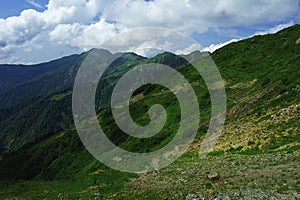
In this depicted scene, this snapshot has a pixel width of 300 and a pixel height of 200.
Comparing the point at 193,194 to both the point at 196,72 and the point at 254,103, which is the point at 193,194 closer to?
the point at 254,103

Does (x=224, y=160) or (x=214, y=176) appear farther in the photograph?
(x=224, y=160)

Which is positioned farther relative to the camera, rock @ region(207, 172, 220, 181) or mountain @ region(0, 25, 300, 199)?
rock @ region(207, 172, 220, 181)

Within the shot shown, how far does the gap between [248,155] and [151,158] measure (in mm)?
18642

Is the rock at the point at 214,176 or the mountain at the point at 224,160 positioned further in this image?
the rock at the point at 214,176

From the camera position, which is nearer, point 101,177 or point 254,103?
point 101,177

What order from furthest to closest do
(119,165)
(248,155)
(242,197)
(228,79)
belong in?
(228,79)
(119,165)
(248,155)
(242,197)

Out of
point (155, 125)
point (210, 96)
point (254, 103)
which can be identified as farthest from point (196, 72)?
point (254, 103)

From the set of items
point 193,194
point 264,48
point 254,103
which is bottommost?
point 193,194

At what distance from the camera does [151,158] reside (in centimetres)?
5059

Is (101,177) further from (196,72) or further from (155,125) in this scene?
(196,72)

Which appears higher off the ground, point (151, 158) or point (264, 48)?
point (264, 48)

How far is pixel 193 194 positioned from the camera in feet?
78.2

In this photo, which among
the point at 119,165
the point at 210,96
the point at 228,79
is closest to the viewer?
the point at 119,165

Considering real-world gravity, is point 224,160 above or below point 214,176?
below
